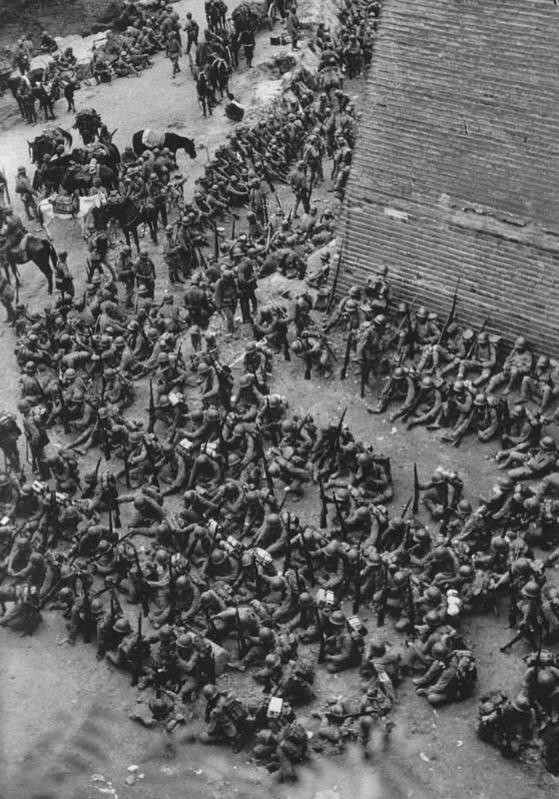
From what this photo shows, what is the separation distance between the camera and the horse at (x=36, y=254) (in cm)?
2981

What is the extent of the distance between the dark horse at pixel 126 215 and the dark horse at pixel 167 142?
169 inches

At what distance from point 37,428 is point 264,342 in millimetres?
5610

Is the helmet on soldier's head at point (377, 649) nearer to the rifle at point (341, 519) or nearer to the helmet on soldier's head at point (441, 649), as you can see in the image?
the helmet on soldier's head at point (441, 649)

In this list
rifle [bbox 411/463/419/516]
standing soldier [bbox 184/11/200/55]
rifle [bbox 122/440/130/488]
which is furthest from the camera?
standing soldier [bbox 184/11/200/55]

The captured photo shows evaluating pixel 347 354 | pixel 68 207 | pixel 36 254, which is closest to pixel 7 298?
pixel 36 254

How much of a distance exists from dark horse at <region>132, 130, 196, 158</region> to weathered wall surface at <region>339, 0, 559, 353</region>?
9923 mm

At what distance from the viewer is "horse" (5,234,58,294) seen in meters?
29.8

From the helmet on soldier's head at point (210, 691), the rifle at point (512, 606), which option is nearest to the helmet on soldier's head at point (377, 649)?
the rifle at point (512, 606)

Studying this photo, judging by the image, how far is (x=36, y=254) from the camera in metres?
29.8

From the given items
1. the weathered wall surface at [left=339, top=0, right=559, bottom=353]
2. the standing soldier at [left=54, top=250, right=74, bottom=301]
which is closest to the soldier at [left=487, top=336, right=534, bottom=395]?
the weathered wall surface at [left=339, top=0, right=559, bottom=353]

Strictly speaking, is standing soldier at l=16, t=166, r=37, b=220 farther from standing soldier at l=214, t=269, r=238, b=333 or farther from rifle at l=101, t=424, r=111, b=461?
rifle at l=101, t=424, r=111, b=461

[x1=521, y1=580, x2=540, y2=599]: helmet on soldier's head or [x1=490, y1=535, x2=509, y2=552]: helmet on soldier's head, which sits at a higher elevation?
[x1=521, y1=580, x2=540, y2=599]: helmet on soldier's head

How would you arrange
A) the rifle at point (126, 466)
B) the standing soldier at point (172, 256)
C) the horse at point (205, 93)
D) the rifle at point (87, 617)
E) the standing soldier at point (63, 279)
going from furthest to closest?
the horse at point (205, 93)
the standing soldier at point (172, 256)
the standing soldier at point (63, 279)
the rifle at point (126, 466)
the rifle at point (87, 617)

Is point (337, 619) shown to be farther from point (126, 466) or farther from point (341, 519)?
point (126, 466)
